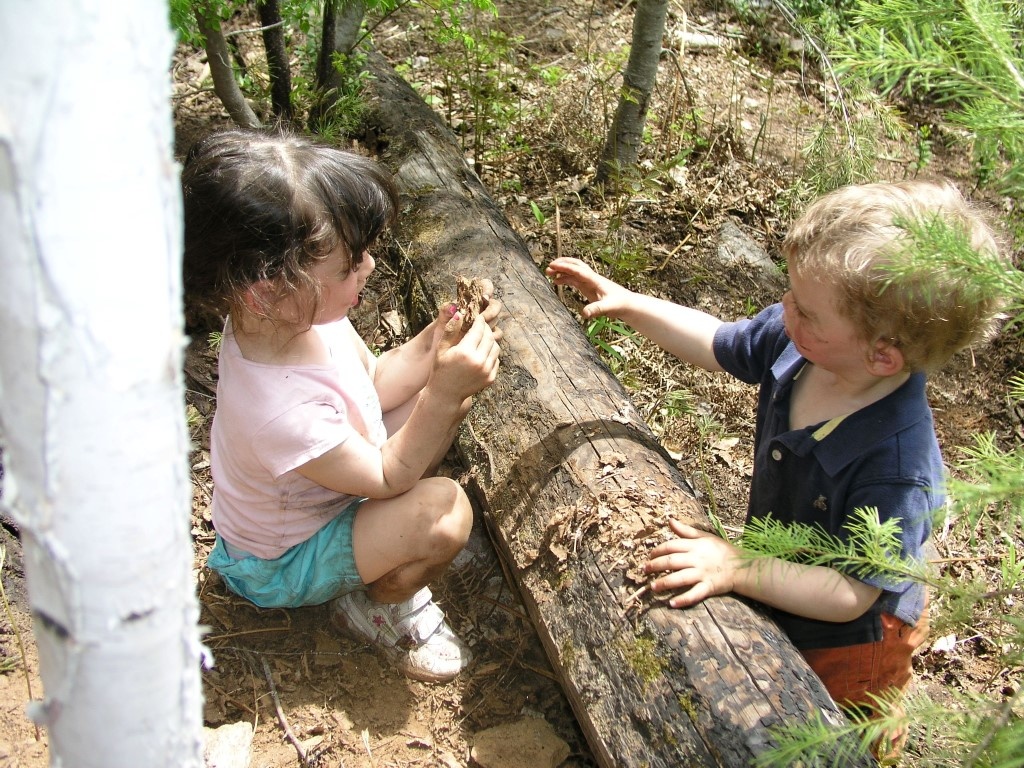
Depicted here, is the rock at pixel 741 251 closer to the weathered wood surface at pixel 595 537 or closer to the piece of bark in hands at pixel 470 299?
the weathered wood surface at pixel 595 537

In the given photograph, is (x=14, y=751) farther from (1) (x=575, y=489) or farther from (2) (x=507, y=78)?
(2) (x=507, y=78)

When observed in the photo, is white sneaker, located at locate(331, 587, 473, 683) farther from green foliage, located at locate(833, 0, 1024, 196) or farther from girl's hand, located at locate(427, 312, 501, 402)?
green foliage, located at locate(833, 0, 1024, 196)

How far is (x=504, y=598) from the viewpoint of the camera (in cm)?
275

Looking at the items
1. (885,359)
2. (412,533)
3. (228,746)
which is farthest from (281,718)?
(885,359)

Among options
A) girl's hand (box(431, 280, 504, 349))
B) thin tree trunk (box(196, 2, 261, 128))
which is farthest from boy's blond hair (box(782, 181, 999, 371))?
thin tree trunk (box(196, 2, 261, 128))

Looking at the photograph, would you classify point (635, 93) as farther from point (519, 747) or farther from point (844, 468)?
point (519, 747)

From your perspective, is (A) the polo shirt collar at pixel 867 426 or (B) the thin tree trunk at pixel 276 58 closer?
(A) the polo shirt collar at pixel 867 426

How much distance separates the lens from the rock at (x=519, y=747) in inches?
90.5

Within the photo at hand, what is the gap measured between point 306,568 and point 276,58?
259cm

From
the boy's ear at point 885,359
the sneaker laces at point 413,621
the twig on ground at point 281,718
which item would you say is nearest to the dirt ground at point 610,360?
the twig on ground at point 281,718

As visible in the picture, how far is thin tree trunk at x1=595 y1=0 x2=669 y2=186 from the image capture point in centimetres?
381

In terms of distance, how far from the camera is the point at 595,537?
2.14 metres

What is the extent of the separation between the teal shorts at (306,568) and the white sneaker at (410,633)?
109 millimetres

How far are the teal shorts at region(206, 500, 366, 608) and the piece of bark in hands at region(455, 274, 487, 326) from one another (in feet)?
2.26
